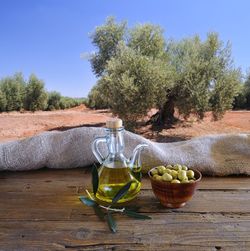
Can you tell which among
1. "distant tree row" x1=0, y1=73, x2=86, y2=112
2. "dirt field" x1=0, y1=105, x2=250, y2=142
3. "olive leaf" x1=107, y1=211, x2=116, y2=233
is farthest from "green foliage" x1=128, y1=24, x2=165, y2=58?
"olive leaf" x1=107, y1=211, x2=116, y2=233

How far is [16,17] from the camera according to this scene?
307 cm

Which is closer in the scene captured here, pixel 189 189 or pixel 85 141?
pixel 189 189

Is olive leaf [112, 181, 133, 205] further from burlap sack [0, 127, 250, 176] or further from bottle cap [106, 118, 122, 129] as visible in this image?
burlap sack [0, 127, 250, 176]

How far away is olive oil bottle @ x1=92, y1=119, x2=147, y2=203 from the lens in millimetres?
434

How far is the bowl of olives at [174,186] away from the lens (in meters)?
0.40

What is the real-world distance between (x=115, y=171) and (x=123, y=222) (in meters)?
0.09

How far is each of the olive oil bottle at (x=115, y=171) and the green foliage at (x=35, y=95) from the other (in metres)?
5.19

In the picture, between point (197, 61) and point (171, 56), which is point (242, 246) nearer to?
point (197, 61)

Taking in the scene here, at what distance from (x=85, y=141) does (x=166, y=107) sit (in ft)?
11.5

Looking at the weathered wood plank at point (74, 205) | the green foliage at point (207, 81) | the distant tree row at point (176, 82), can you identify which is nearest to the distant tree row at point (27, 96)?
the distant tree row at point (176, 82)

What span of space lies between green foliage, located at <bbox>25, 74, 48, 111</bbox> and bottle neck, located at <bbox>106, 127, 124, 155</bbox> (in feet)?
17.0

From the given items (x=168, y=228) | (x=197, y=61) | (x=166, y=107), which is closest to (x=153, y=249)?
(x=168, y=228)

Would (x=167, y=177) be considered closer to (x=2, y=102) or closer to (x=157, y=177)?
(x=157, y=177)

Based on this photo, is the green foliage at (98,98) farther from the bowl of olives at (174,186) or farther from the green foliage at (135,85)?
the bowl of olives at (174,186)
